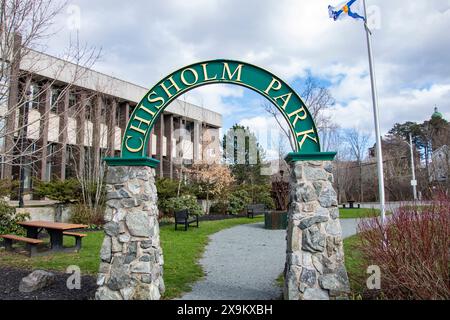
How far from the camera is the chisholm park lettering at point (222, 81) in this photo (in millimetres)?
4641

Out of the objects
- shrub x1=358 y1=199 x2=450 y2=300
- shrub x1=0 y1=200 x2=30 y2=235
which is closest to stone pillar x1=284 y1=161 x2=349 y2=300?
shrub x1=358 y1=199 x2=450 y2=300

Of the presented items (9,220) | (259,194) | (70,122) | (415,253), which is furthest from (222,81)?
(259,194)

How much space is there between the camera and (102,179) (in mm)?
14094

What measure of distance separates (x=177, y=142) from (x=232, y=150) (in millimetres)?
6993

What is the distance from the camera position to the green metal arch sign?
15.2 feet

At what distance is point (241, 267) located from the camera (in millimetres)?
6949

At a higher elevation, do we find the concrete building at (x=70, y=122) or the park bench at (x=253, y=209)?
the concrete building at (x=70, y=122)

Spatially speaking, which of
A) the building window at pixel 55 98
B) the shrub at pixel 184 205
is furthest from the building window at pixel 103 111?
the shrub at pixel 184 205

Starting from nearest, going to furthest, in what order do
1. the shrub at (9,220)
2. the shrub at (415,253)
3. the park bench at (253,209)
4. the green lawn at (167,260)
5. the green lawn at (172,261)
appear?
the shrub at (415,253)
the green lawn at (172,261)
the green lawn at (167,260)
the shrub at (9,220)
the park bench at (253,209)

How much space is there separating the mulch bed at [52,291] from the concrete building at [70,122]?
2262 millimetres

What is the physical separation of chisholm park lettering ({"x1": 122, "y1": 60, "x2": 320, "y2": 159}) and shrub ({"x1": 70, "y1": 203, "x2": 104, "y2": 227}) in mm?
9430

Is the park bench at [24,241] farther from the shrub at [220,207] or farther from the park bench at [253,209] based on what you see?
the shrub at [220,207]
